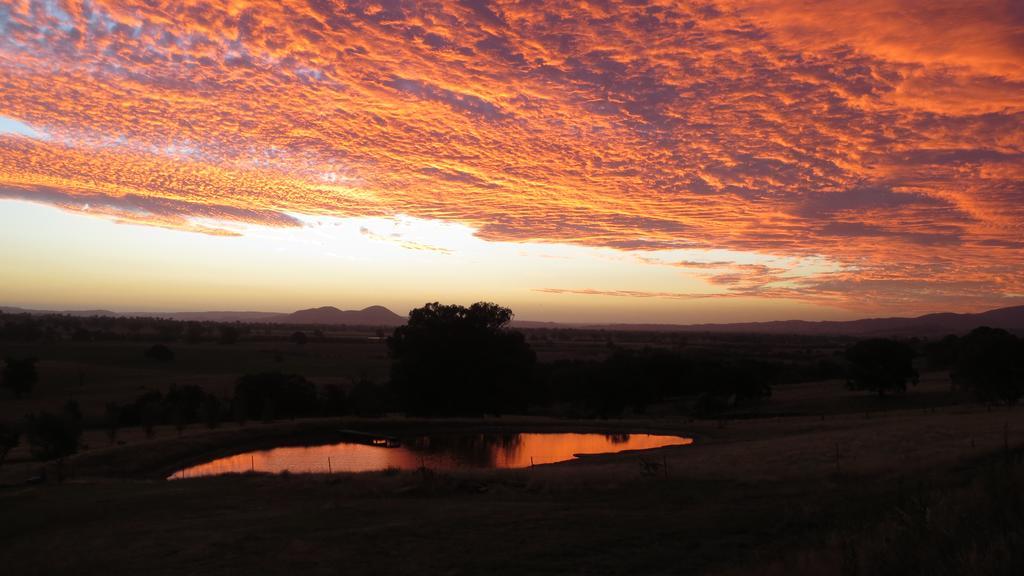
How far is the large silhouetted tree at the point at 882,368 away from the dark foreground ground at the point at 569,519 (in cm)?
3627

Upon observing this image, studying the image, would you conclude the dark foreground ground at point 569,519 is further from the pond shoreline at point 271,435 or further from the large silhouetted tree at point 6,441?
the large silhouetted tree at point 6,441

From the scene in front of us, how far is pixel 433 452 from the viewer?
37.4m

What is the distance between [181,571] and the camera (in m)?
12.6

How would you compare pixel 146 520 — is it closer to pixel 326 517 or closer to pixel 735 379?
pixel 326 517

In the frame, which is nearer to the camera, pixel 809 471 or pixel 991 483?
pixel 991 483

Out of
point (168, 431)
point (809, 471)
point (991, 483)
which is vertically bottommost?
point (168, 431)

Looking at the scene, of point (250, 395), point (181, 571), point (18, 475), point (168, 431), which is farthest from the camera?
point (250, 395)

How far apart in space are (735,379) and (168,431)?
47.4 metres

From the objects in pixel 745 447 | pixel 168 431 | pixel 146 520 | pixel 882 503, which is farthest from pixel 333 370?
pixel 882 503

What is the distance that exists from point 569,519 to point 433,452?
2292 cm

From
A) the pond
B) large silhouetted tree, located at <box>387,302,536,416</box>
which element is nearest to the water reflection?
the pond

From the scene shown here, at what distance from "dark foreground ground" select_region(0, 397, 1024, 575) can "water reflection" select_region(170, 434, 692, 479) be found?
8096mm

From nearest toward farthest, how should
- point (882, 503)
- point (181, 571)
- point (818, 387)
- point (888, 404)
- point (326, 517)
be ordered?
point (181, 571), point (882, 503), point (326, 517), point (888, 404), point (818, 387)

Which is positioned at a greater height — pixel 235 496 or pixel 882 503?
pixel 882 503
